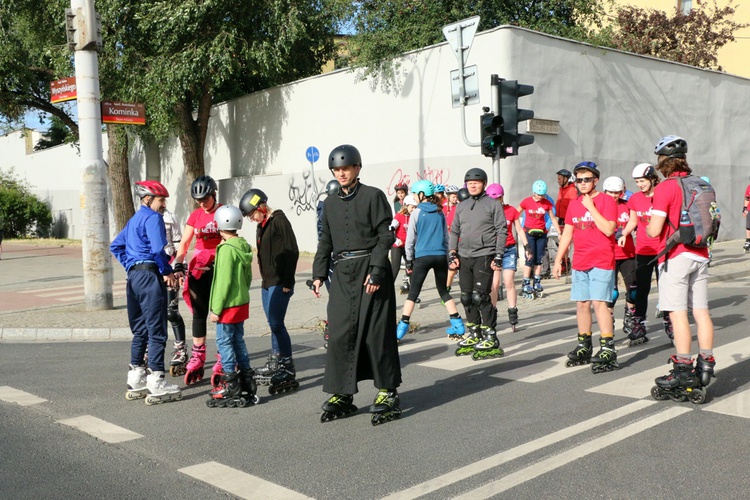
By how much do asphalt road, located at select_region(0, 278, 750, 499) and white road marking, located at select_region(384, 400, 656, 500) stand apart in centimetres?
1

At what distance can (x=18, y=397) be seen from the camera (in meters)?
6.22

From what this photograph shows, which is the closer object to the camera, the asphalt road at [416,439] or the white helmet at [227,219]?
the asphalt road at [416,439]

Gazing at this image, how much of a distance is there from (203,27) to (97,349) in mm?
13689

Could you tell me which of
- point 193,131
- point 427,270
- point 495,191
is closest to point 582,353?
point 427,270

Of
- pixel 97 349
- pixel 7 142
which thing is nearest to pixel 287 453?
pixel 97 349

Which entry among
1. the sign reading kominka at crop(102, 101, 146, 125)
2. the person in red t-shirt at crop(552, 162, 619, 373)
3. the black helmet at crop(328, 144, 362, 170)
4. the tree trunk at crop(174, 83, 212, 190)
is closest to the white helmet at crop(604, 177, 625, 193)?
the person in red t-shirt at crop(552, 162, 619, 373)

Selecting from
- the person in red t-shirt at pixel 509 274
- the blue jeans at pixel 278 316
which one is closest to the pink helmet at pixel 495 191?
the person in red t-shirt at pixel 509 274

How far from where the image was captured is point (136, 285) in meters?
5.99

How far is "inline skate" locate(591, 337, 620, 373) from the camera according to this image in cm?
647

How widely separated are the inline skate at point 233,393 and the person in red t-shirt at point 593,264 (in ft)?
9.47

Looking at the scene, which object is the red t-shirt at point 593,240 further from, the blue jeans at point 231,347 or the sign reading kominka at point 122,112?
the sign reading kominka at point 122,112

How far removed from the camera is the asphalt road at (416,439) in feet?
13.1

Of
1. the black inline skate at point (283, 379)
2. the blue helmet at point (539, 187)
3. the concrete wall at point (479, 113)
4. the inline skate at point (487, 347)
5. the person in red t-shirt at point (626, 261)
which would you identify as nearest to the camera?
the black inline skate at point (283, 379)

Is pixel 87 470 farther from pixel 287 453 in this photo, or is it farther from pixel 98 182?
pixel 98 182
